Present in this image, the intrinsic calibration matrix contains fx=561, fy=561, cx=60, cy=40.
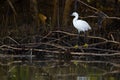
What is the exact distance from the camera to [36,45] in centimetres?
1689

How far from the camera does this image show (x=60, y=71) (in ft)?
44.9

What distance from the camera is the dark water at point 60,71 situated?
12.6 m

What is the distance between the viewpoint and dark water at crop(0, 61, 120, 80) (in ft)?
41.4

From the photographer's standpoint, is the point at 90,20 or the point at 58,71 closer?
the point at 58,71

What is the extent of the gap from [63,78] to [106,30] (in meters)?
6.43

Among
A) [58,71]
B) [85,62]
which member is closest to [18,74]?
[58,71]

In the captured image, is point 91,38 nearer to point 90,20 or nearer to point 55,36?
point 55,36

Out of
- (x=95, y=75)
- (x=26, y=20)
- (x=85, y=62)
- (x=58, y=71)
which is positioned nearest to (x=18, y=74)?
(x=58, y=71)

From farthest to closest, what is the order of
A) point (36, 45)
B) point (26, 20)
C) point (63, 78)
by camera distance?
point (26, 20)
point (36, 45)
point (63, 78)

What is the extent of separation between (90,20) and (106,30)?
146 inches

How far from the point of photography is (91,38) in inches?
695

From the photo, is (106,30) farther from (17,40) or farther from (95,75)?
(95,75)

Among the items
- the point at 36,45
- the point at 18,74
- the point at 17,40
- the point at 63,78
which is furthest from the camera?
the point at 17,40

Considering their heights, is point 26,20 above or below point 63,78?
above
